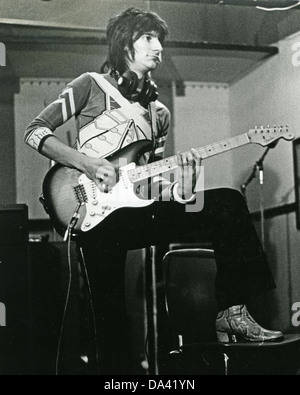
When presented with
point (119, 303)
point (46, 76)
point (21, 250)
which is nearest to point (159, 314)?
point (119, 303)

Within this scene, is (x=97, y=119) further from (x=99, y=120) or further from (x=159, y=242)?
(x=159, y=242)

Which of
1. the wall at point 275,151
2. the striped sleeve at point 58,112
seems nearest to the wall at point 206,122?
the wall at point 275,151

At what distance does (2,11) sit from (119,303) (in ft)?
3.94

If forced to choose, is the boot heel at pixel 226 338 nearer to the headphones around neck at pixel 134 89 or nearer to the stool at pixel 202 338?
the stool at pixel 202 338

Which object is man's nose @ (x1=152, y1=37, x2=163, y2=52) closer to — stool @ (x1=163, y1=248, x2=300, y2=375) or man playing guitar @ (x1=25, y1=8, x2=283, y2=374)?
man playing guitar @ (x1=25, y1=8, x2=283, y2=374)

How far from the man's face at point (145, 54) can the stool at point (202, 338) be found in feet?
2.35

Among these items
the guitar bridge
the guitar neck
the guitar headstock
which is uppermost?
the guitar headstock

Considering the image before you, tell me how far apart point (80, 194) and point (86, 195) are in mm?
22

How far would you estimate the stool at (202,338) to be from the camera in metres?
1.67

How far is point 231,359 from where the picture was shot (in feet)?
5.58

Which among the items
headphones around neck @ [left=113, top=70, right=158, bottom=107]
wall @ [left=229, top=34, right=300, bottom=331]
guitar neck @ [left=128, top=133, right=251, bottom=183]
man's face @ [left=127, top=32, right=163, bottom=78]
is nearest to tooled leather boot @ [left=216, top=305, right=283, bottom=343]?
wall @ [left=229, top=34, right=300, bottom=331]

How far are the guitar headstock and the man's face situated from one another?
0.49 meters

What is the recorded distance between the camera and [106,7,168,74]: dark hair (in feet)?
6.86
